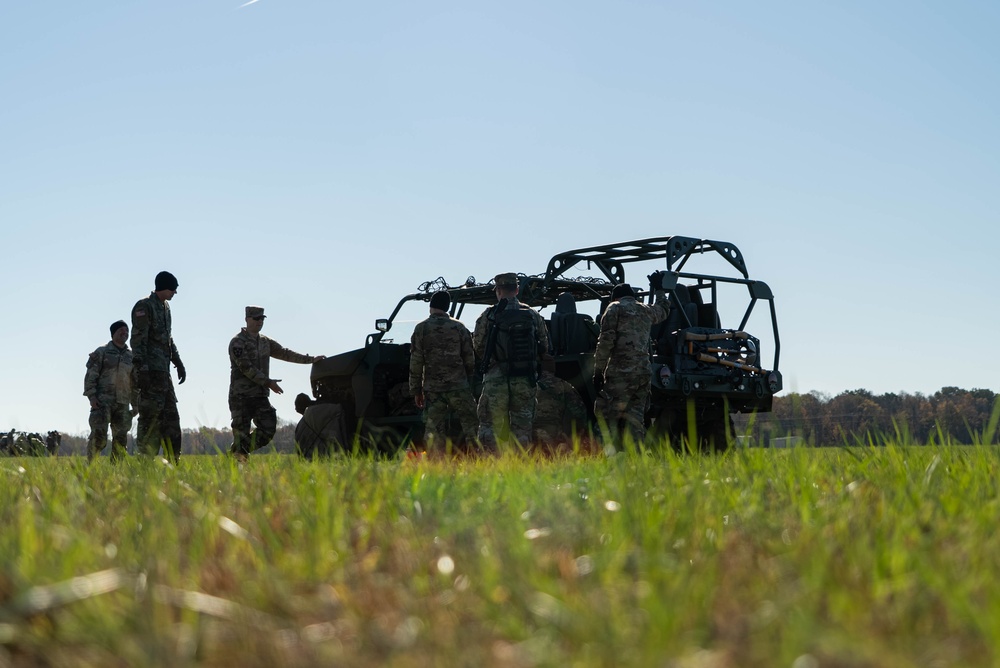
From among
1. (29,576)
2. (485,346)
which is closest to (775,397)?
(485,346)

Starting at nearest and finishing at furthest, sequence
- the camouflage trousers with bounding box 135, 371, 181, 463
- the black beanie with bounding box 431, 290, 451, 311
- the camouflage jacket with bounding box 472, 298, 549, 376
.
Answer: the camouflage jacket with bounding box 472, 298, 549, 376 < the black beanie with bounding box 431, 290, 451, 311 < the camouflage trousers with bounding box 135, 371, 181, 463

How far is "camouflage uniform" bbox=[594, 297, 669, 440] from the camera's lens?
8.63m

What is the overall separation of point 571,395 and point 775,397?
83.1 inches

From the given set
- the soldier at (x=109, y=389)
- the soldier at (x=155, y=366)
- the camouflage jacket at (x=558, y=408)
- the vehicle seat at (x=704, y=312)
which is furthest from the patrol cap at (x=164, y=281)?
the vehicle seat at (x=704, y=312)

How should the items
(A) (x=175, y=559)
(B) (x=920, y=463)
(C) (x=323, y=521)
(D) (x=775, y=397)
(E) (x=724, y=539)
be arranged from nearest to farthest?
(A) (x=175, y=559) < (E) (x=724, y=539) < (C) (x=323, y=521) < (B) (x=920, y=463) < (D) (x=775, y=397)

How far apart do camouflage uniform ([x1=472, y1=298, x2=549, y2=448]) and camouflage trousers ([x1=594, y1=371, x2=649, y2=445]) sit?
59cm

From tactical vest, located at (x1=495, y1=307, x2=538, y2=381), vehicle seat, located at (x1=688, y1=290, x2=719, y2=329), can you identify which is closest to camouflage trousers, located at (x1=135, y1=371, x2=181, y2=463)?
tactical vest, located at (x1=495, y1=307, x2=538, y2=381)

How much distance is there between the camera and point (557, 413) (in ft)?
30.4

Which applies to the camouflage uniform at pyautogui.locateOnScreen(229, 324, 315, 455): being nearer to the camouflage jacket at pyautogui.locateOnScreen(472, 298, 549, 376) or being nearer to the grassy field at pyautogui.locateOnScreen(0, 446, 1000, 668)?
the camouflage jacket at pyautogui.locateOnScreen(472, 298, 549, 376)

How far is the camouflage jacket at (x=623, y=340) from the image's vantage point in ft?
28.3

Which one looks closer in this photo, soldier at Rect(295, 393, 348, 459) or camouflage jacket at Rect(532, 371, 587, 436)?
camouflage jacket at Rect(532, 371, 587, 436)

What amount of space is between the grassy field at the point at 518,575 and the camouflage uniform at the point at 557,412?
4790 mm

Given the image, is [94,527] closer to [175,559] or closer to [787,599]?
[175,559]

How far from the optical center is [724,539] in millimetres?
3137
